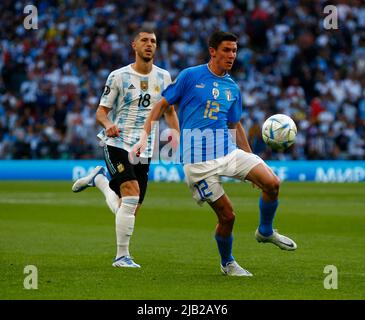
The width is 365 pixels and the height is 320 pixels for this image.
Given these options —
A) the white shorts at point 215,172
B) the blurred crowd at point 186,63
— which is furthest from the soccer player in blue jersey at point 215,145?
the blurred crowd at point 186,63

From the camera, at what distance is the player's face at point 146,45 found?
10.5m

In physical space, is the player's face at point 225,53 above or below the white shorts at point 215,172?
above

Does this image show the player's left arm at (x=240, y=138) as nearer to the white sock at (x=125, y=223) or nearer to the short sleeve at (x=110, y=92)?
the white sock at (x=125, y=223)

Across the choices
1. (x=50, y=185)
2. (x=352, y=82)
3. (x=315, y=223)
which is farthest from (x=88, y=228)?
(x=352, y=82)

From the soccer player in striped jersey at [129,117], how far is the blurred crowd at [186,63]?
53.2ft

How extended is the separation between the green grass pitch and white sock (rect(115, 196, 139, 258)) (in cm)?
26

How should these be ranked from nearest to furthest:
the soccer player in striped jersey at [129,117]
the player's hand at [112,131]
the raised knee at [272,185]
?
the raised knee at [272,185] < the player's hand at [112,131] < the soccer player in striped jersey at [129,117]

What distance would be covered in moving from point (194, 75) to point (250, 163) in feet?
3.44

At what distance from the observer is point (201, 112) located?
9.30 m

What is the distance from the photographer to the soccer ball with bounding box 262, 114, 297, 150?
9609 millimetres

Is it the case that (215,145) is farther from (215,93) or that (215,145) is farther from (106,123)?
(106,123)

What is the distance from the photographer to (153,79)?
1066cm

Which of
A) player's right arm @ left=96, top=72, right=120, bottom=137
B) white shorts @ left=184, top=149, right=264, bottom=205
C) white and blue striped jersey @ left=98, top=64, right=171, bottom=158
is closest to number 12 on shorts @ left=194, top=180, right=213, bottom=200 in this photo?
white shorts @ left=184, top=149, right=264, bottom=205

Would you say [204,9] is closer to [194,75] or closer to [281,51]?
[281,51]
